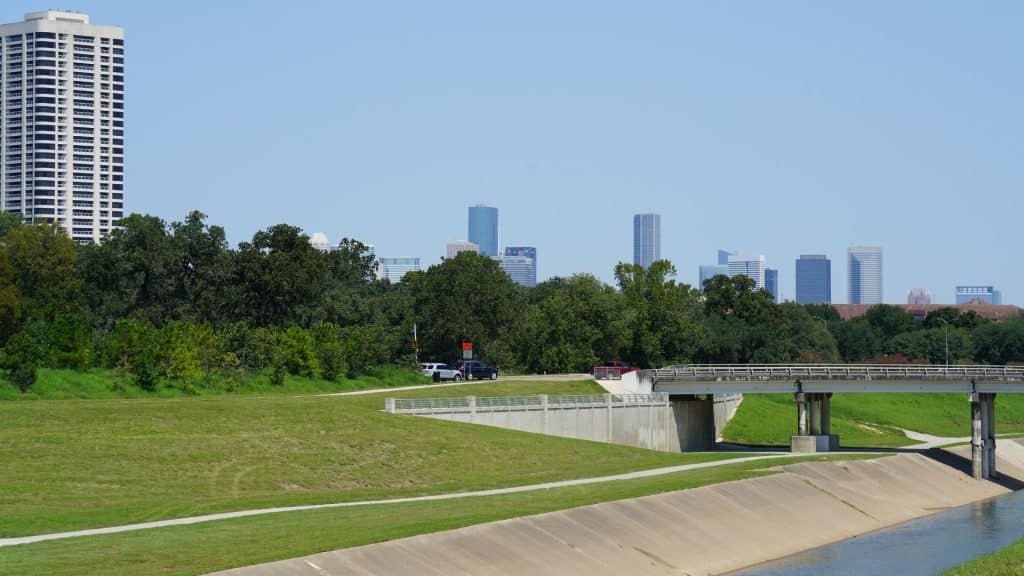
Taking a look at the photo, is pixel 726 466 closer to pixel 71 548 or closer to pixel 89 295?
pixel 71 548

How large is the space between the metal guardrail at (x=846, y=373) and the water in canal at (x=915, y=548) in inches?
868

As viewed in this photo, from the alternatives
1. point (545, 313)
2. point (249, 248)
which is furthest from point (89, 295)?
point (545, 313)

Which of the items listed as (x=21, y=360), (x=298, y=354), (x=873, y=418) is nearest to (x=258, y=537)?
(x=21, y=360)

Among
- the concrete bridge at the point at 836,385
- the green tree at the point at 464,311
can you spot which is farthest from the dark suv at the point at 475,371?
the green tree at the point at 464,311

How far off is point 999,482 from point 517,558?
59.1m

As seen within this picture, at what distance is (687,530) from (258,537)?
65.9ft

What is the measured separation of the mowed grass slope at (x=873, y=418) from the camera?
124m

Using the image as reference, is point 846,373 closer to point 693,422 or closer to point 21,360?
point 693,422

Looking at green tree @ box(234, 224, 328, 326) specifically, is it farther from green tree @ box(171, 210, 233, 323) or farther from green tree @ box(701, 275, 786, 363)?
green tree @ box(701, 275, 786, 363)

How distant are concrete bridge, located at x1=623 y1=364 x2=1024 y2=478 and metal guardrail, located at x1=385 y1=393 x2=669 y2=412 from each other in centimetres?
334

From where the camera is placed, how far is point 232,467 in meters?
59.2

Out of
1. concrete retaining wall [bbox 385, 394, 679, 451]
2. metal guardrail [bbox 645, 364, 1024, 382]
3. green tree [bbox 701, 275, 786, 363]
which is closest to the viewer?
concrete retaining wall [bbox 385, 394, 679, 451]

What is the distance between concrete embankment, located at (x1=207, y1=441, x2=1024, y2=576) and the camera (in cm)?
4044

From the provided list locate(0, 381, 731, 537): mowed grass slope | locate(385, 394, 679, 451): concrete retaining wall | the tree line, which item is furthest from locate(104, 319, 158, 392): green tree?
locate(385, 394, 679, 451): concrete retaining wall
